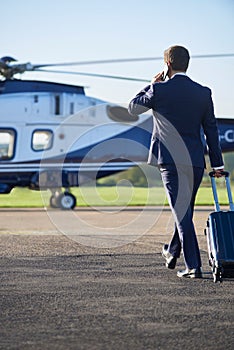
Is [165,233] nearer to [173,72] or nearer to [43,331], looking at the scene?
[173,72]

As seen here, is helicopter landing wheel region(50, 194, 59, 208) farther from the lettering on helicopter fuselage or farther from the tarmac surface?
the tarmac surface

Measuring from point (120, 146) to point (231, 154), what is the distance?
11.2 ft

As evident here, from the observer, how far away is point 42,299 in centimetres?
512

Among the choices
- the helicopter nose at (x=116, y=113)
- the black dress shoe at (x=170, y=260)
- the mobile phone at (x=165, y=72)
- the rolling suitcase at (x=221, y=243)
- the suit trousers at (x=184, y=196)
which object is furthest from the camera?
the helicopter nose at (x=116, y=113)

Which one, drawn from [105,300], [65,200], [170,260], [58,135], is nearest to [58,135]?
[58,135]

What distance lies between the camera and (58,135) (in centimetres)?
2120

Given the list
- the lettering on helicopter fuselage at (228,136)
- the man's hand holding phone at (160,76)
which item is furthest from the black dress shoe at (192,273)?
the lettering on helicopter fuselage at (228,136)

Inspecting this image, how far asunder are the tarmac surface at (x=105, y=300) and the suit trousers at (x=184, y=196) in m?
0.28

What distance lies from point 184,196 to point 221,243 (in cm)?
69

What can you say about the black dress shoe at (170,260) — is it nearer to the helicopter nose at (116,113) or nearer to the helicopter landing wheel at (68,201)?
the helicopter landing wheel at (68,201)

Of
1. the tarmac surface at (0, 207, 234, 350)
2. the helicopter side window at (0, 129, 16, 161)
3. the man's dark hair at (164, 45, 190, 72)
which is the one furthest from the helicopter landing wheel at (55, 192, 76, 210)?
the man's dark hair at (164, 45, 190, 72)

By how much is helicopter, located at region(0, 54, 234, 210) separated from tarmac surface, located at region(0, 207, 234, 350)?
11645 mm

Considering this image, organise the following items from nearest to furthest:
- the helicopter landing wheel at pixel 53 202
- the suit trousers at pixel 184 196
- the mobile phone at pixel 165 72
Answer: the suit trousers at pixel 184 196 → the mobile phone at pixel 165 72 → the helicopter landing wheel at pixel 53 202

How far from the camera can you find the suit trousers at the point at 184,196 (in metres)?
6.37
